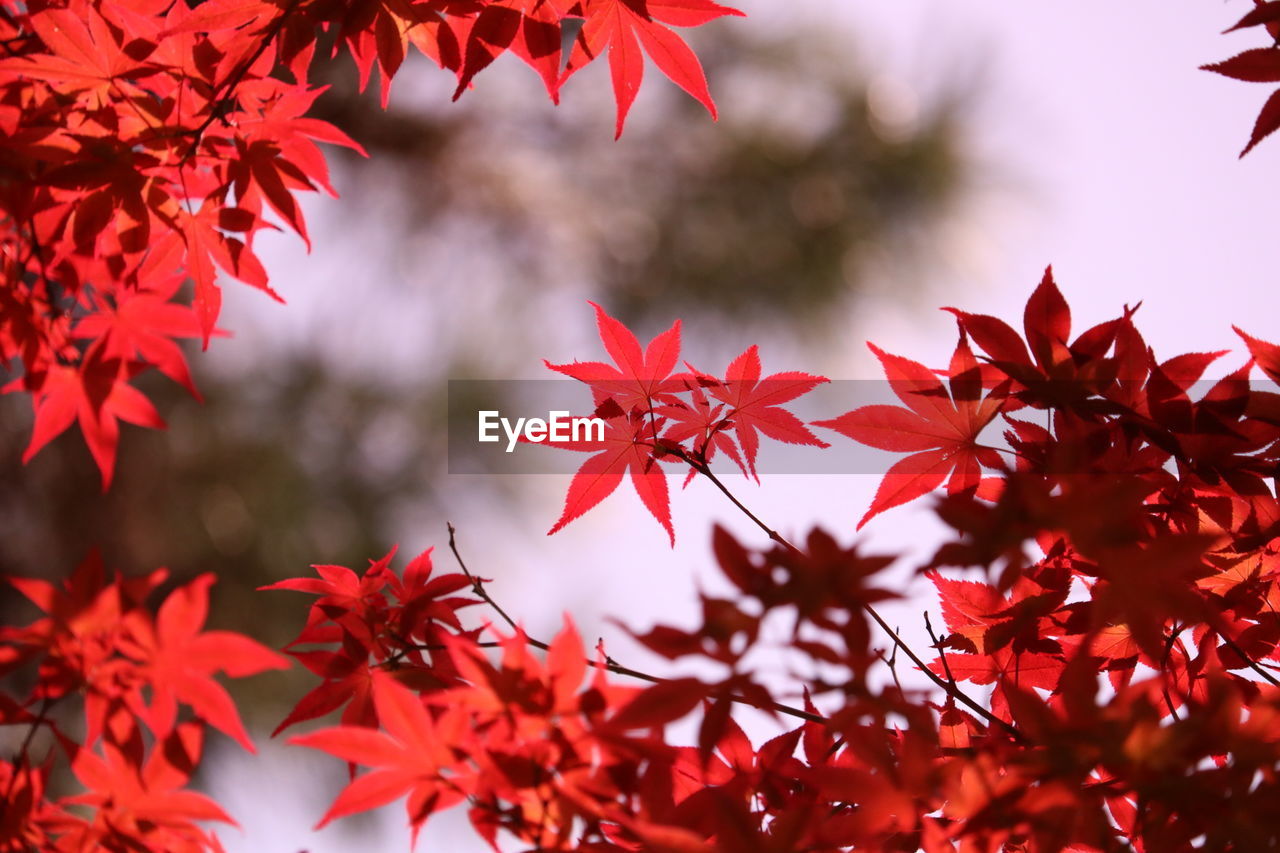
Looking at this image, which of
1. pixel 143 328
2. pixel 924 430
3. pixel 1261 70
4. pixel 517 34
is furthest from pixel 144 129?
pixel 1261 70

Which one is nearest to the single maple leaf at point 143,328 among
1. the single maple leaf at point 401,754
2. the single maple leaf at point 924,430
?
the single maple leaf at point 401,754

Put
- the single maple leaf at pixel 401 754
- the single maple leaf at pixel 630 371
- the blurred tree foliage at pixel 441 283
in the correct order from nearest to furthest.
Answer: the single maple leaf at pixel 401 754 < the single maple leaf at pixel 630 371 < the blurred tree foliage at pixel 441 283

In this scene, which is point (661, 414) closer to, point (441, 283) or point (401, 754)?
point (401, 754)

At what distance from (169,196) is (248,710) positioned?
232cm

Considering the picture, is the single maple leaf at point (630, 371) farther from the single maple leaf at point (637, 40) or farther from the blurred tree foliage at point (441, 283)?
the blurred tree foliage at point (441, 283)

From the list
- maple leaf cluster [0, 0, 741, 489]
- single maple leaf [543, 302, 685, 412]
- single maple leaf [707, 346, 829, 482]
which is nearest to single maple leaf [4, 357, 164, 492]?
maple leaf cluster [0, 0, 741, 489]

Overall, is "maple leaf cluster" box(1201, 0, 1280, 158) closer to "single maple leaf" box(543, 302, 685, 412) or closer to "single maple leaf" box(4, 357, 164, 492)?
"single maple leaf" box(543, 302, 685, 412)

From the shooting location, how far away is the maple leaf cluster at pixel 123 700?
0.37m

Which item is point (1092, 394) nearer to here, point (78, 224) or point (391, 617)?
point (391, 617)

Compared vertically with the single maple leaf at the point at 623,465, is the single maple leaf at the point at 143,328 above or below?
above

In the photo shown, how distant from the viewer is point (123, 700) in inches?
15.7

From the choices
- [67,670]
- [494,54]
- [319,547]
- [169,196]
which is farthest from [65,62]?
[319,547]

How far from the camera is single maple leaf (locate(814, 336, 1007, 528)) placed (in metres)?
0.47

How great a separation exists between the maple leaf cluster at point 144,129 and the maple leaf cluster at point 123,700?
160 millimetres
